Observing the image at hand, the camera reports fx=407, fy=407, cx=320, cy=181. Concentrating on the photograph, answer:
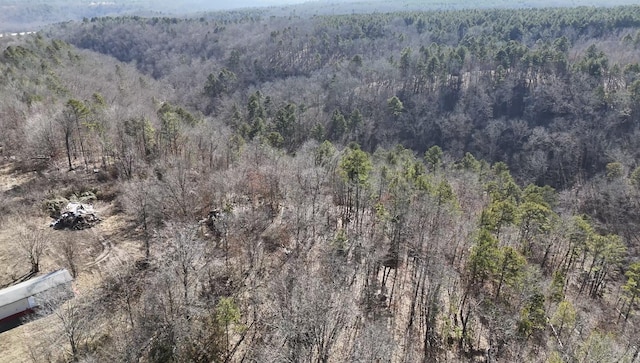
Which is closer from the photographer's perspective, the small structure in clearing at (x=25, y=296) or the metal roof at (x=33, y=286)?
the small structure in clearing at (x=25, y=296)

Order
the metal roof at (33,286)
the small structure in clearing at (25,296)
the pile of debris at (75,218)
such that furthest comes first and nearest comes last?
1. the pile of debris at (75,218)
2. the metal roof at (33,286)
3. the small structure in clearing at (25,296)

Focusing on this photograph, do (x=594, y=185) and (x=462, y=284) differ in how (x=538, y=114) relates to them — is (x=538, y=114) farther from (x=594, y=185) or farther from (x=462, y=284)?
(x=462, y=284)

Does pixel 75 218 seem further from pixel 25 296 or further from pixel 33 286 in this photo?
pixel 25 296

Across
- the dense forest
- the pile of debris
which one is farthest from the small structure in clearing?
the pile of debris

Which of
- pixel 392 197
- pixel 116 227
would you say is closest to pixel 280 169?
pixel 392 197

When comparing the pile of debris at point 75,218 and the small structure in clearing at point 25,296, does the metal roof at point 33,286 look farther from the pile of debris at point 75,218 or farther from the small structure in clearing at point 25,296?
the pile of debris at point 75,218

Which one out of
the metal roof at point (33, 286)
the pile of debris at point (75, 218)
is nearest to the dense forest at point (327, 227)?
the pile of debris at point (75, 218)
